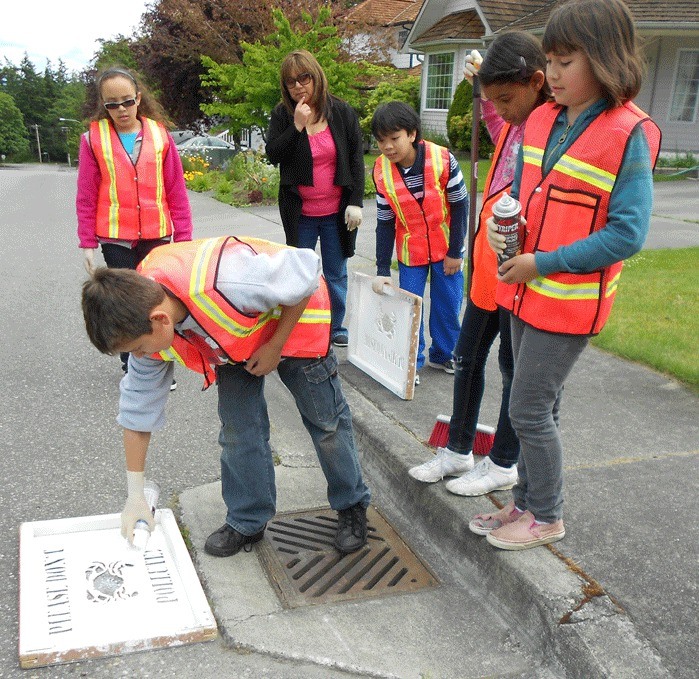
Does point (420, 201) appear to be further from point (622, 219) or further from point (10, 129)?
point (10, 129)

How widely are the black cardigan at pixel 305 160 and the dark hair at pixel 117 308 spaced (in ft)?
8.72

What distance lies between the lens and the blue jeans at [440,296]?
174 inches

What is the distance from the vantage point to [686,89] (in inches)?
730

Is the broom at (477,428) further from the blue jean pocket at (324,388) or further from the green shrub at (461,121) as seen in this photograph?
the green shrub at (461,121)

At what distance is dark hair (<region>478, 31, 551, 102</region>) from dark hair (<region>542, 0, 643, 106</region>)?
1.36 feet

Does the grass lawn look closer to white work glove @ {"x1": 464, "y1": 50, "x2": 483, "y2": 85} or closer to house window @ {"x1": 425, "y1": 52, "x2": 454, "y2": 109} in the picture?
white work glove @ {"x1": 464, "y1": 50, "x2": 483, "y2": 85}

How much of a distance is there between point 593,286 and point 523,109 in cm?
78

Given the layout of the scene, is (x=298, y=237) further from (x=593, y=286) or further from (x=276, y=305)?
(x=593, y=286)

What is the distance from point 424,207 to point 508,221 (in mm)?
1949

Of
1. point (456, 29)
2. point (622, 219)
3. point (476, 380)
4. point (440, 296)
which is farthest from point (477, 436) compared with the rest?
point (456, 29)

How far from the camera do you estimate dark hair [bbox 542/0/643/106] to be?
214 cm

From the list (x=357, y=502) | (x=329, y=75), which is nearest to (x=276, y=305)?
(x=357, y=502)

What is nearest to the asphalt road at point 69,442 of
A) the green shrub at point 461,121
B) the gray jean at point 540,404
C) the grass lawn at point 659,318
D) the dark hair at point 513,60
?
the gray jean at point 540,404

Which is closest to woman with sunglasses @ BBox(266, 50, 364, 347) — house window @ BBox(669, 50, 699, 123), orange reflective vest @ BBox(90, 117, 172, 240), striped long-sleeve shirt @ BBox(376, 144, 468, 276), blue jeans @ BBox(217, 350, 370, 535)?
striped long-sleeve shirt @ BBox(376, 144, 468, 276)
